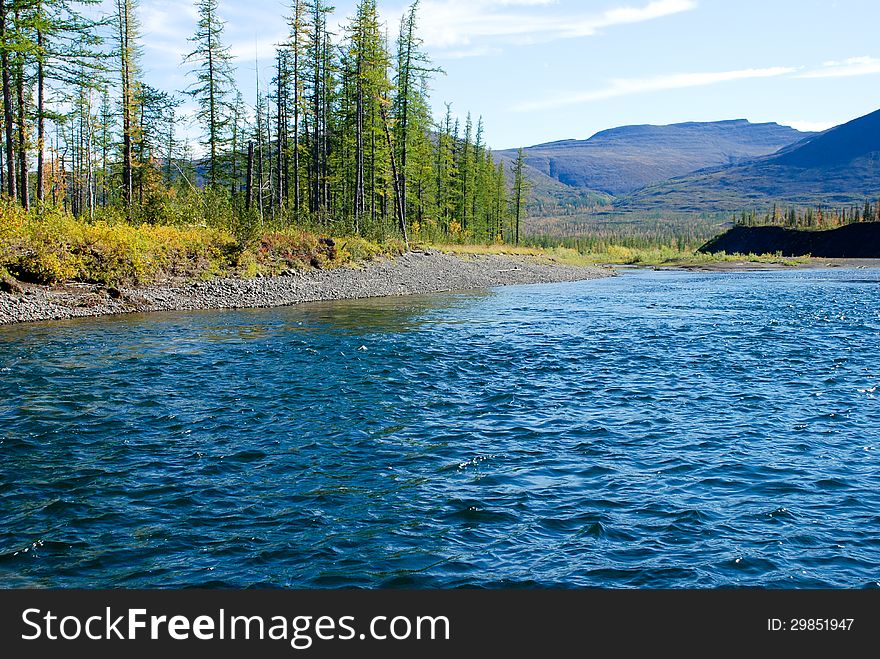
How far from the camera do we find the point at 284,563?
6969 millimetres

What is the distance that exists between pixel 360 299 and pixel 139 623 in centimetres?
3033

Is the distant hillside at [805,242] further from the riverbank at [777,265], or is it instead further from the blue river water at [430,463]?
the blue river water at [430,463]

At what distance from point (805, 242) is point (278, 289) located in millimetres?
87992

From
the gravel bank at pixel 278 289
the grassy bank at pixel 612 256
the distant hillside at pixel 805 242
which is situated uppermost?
the distant hillside at pixel 805 242

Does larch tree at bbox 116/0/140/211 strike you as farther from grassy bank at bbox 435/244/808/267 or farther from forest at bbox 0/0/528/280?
grassy bank at bbox 435/244/808/267

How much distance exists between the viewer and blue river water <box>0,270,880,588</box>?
7055mm

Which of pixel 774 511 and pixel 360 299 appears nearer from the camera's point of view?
pixel 774 511

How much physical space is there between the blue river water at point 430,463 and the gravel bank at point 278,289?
3.99 metres

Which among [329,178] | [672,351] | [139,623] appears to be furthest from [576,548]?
[329,178]

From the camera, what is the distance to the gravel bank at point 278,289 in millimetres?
24422

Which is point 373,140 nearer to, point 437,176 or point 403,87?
point 403,87

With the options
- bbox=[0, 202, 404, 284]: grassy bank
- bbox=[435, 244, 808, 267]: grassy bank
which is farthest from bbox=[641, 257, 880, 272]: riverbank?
bbox=[0, 202, 404, 284]: grassy bank

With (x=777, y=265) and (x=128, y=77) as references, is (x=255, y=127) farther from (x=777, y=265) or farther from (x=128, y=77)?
(x=777, y=265)

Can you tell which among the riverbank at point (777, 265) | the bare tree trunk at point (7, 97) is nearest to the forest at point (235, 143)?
the bare tree trunk at point (7, 97)
